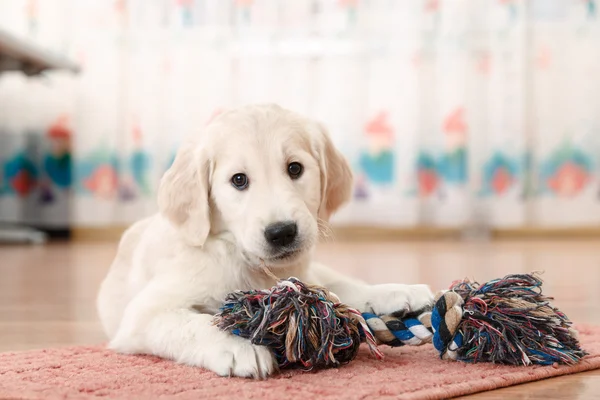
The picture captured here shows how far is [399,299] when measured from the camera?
1.41 metres

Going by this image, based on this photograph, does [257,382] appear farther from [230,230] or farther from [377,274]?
[377,274]

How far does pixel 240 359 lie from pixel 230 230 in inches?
13.7

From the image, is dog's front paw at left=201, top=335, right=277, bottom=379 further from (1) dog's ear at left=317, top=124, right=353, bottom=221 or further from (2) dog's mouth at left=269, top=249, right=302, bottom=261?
(1) dog's ear at left=317, top=124, right=353, bottom=221

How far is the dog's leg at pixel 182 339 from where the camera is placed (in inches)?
47.3

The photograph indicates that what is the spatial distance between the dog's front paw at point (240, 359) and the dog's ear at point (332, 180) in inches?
17.6

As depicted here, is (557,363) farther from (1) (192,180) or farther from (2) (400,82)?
(2) (400,82)

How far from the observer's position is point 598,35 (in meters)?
5.19

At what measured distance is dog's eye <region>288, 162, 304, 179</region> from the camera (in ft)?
4.83

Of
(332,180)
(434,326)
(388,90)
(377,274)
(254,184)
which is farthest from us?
(388,90)

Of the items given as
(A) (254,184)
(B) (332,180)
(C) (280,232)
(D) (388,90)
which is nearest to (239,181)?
(A) (254,184)

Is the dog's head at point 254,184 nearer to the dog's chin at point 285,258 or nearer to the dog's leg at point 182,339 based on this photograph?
the dog's chin at point 285,258

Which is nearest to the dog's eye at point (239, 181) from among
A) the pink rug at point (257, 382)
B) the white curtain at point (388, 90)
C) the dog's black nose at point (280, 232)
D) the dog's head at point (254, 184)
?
the dog's head at point (254, 184)

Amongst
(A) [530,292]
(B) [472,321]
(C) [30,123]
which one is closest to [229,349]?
(B) [472,321]

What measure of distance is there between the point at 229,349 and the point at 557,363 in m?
0.52
